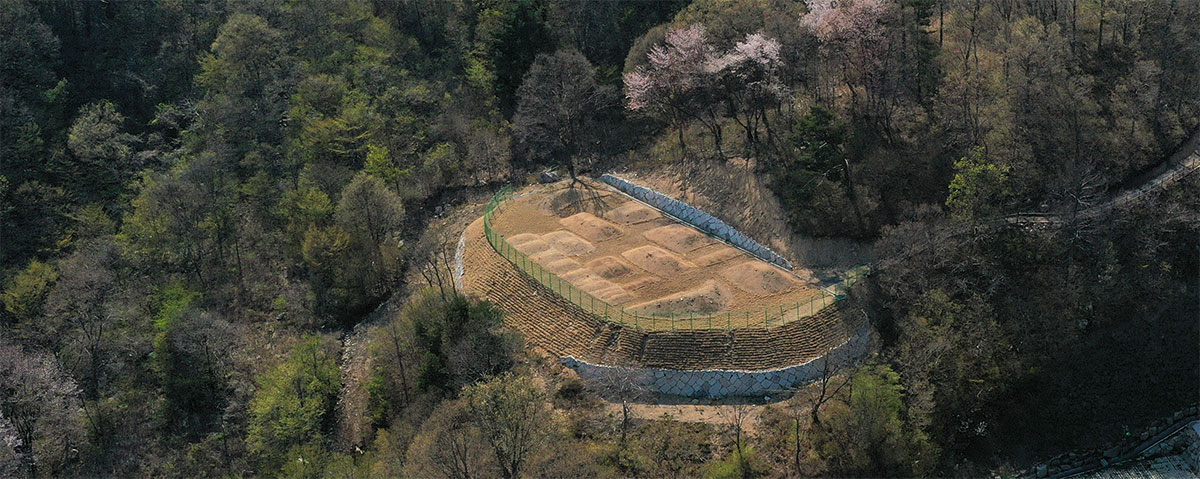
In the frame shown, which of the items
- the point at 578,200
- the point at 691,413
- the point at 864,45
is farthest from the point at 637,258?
the point at 864,45

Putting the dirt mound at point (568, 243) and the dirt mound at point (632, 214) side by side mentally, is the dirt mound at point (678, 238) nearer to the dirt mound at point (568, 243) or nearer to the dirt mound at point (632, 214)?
the dirt mound at point (632, 214)

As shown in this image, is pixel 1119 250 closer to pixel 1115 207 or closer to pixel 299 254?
pixel 1115 207

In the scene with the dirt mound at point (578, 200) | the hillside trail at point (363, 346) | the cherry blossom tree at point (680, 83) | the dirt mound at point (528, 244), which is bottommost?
the hillside trail at point (363, 346)

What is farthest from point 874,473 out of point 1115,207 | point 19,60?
point 19,60

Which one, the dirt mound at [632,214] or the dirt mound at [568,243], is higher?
the dirt mound at [568,243]

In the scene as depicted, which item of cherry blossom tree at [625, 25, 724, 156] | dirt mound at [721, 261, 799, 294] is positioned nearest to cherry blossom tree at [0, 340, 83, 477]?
dirt mound at [721, 261, 799, 294]

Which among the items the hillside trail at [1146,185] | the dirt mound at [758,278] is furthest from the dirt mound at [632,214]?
the hillside trail at [1146,185]
